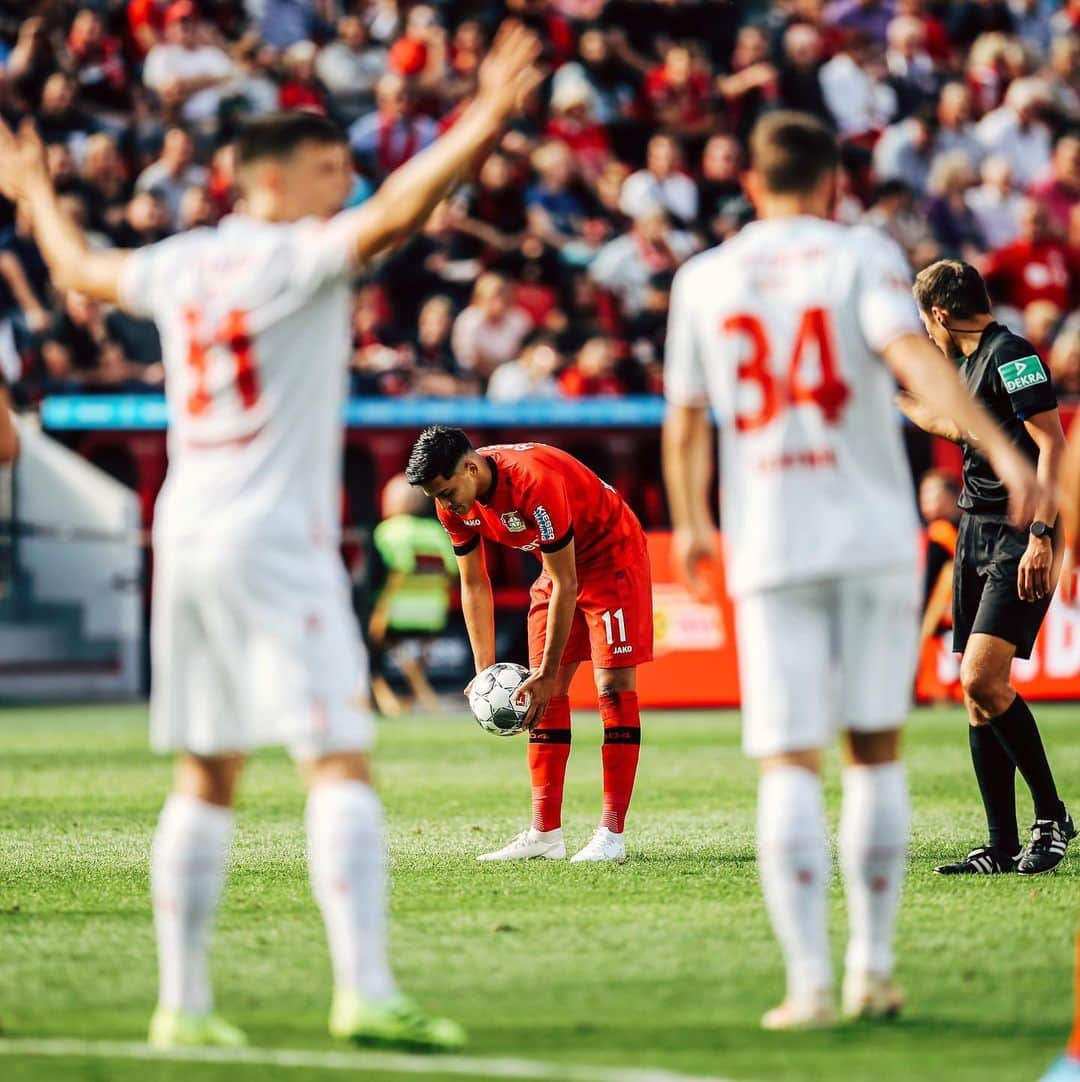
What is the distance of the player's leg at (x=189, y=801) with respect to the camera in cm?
498

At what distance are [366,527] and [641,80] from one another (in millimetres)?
6779

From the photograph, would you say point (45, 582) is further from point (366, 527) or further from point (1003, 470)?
point (1003, 470)

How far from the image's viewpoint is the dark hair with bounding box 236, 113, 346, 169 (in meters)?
5.09

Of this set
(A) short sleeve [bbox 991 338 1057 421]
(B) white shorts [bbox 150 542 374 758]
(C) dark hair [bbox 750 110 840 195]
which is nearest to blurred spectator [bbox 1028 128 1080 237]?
(A) short sleeve [bbox 991 338 1057 421]

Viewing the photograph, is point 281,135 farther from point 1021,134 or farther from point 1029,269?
point 1021,134

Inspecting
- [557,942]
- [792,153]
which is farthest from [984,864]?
[792,153]

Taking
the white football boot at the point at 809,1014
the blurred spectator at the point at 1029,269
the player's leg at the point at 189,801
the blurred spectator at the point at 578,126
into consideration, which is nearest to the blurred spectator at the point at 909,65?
the blurred spectator at the point at 1029,269

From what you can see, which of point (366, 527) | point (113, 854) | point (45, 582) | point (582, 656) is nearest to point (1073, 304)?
point (366, 527)

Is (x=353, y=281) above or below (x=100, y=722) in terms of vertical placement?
above

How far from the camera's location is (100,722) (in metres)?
17.0

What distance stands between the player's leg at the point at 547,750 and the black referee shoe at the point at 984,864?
1.69m

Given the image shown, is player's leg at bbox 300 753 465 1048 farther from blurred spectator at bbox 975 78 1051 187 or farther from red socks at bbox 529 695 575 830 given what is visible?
blurred spectator at bbox 975 78 1051 187

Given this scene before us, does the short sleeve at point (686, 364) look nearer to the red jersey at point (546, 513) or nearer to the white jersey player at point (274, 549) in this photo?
the white jersey player at point (274, 549)

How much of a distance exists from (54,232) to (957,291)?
3.81 metres
